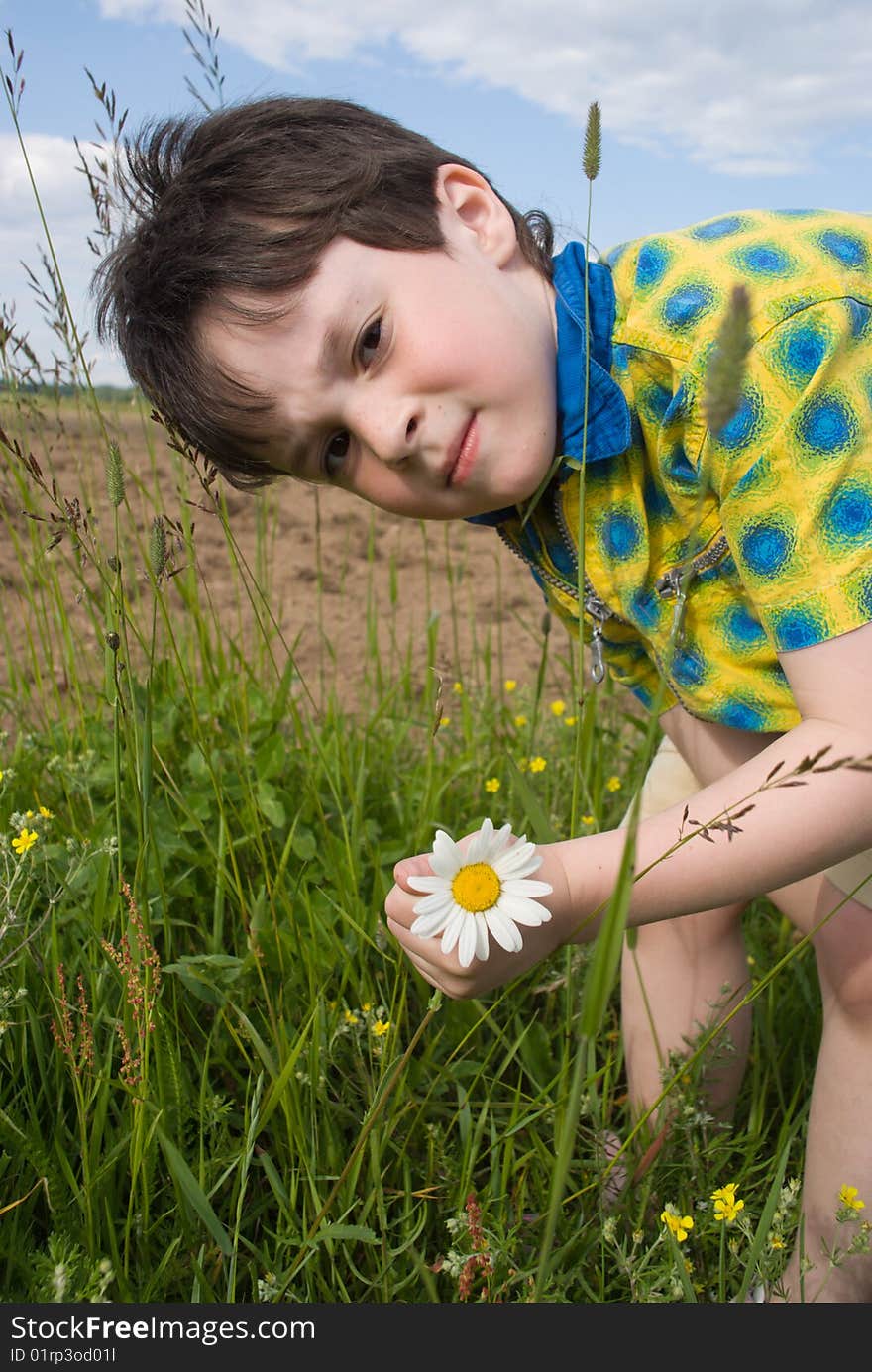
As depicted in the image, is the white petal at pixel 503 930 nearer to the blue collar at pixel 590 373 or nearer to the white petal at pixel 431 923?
the white petal at pixel 431 923

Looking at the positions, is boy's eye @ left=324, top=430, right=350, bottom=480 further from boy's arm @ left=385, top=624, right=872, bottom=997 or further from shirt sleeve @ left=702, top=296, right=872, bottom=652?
boy's arm @ left=385, top=624, right=872, bottom=997

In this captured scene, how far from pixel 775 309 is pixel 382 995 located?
0.89 m

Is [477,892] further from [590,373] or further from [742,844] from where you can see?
[590,373]

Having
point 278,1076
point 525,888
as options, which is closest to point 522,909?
point 525,888

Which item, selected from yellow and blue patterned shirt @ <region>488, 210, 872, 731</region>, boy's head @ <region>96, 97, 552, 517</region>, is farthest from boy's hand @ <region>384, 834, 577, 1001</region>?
boy's head @ <region>96, 97, 552, 517</region>

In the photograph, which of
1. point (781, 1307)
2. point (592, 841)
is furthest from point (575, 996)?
point (592, 841)

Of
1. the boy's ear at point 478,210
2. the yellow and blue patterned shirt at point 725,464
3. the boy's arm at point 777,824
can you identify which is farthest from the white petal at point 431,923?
the boy's ear at point 478,210

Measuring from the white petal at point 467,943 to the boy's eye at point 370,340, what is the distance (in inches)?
24.8

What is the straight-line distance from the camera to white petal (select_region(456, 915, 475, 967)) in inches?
33.4

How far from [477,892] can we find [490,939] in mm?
92

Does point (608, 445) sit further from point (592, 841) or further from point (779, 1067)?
point (779, 1067)

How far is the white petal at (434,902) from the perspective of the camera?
859 mm

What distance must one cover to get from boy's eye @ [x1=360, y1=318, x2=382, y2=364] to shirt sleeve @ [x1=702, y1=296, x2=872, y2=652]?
1.27 feet

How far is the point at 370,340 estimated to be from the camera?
1.19 m
